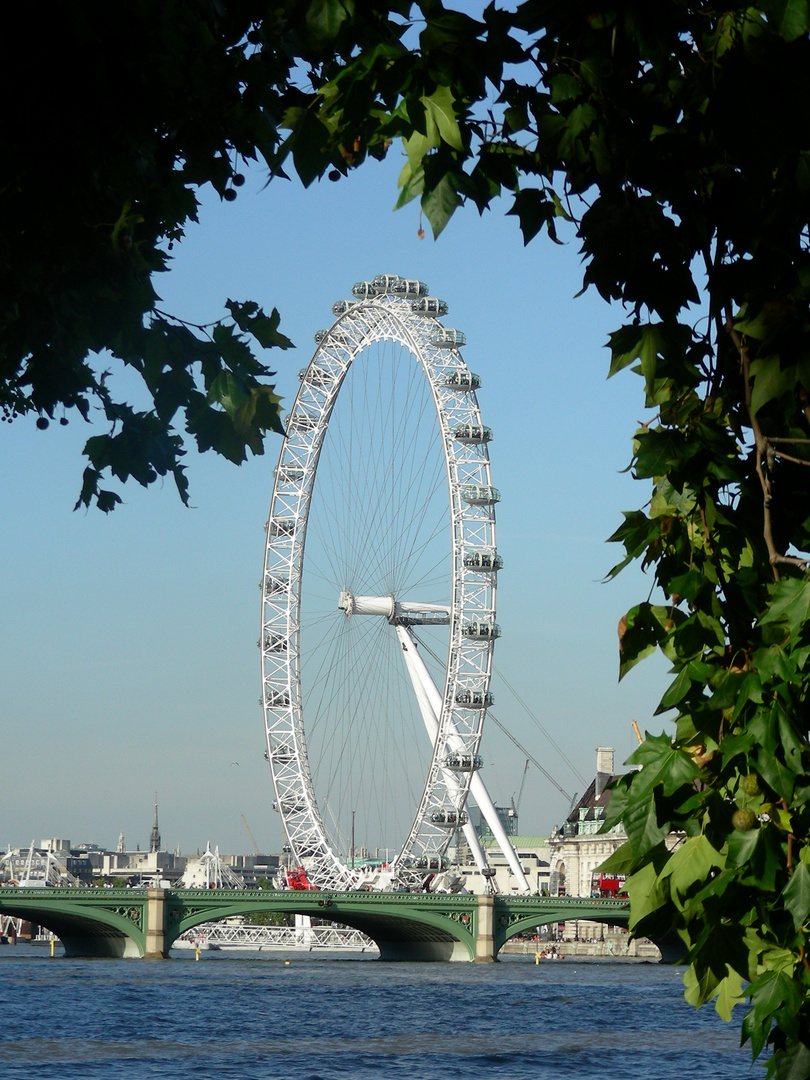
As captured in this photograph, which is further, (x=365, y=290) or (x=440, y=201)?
(x=365, y=290)

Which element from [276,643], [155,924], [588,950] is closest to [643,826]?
[155,924]

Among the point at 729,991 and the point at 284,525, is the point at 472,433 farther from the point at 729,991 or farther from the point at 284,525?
the point at 729,991

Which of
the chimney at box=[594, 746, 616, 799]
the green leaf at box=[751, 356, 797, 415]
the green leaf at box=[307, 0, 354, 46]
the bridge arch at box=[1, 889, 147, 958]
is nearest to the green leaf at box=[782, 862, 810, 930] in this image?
the green leaf at box=[751, 356, 797, 415]

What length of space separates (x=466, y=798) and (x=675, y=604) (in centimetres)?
8147

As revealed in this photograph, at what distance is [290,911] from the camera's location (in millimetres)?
76438

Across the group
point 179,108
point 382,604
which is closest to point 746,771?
point 179,108

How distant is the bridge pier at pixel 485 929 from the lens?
271 feet

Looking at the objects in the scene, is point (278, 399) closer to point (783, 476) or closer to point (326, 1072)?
point (783, 476)

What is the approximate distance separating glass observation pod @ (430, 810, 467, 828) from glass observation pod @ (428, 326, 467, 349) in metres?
24.3

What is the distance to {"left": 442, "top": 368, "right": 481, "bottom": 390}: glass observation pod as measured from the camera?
80688 mm

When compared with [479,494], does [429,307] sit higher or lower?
higher

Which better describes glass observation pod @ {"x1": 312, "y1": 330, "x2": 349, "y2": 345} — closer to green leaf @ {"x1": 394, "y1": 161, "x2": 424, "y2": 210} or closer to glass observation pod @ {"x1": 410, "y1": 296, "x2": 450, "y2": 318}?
glass observation pod @ {"x1": 410, "y1": 296, "x2": 450, "y2": 318}

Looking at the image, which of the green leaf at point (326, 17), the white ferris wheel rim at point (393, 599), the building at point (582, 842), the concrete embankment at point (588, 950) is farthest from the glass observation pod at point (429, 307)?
the green leaf at point (326, 17)

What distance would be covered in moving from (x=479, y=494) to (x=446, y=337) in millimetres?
8425
